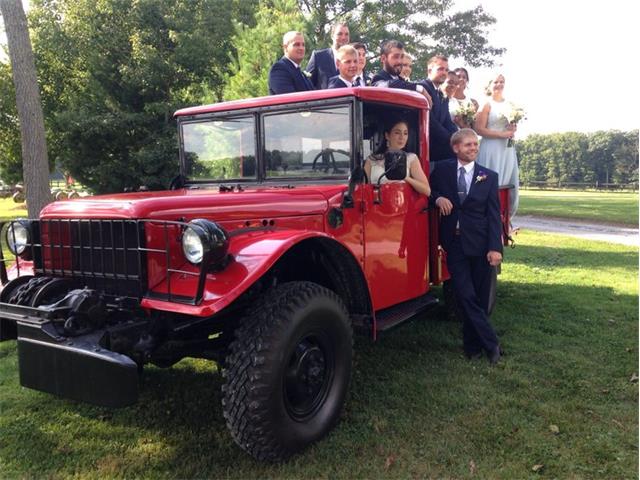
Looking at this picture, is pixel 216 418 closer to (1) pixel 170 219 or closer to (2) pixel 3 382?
(1) pixel 170 219

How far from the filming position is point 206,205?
3.00m

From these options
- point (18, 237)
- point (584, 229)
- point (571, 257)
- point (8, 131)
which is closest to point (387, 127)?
point (18, 237)

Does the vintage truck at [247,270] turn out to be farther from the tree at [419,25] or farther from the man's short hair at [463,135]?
the tree at [419,25]

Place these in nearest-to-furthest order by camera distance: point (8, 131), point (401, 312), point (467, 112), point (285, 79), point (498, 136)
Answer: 1. point (401, 312)
2. point (285, 79)
3. point (467, 112)
4. point (498, 136)
5. point (8, 131)

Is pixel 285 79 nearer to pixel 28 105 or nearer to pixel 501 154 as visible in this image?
pixel 501 154

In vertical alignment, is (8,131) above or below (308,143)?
→ above

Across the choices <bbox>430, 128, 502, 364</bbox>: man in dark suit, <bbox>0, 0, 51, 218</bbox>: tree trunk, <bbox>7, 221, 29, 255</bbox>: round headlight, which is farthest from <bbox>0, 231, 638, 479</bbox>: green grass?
<bbox>0, 0, 51, 218</bbox>: tree trunk

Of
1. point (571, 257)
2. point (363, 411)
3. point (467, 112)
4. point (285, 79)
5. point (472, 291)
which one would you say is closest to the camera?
point (363, 411)

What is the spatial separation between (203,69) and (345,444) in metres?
13.9

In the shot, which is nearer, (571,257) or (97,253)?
(97,253)

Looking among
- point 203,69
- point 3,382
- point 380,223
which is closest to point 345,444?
point 380,223

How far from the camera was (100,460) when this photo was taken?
291 cm

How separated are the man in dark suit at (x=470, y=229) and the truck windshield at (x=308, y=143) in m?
1.12

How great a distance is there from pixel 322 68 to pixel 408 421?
3404mm
